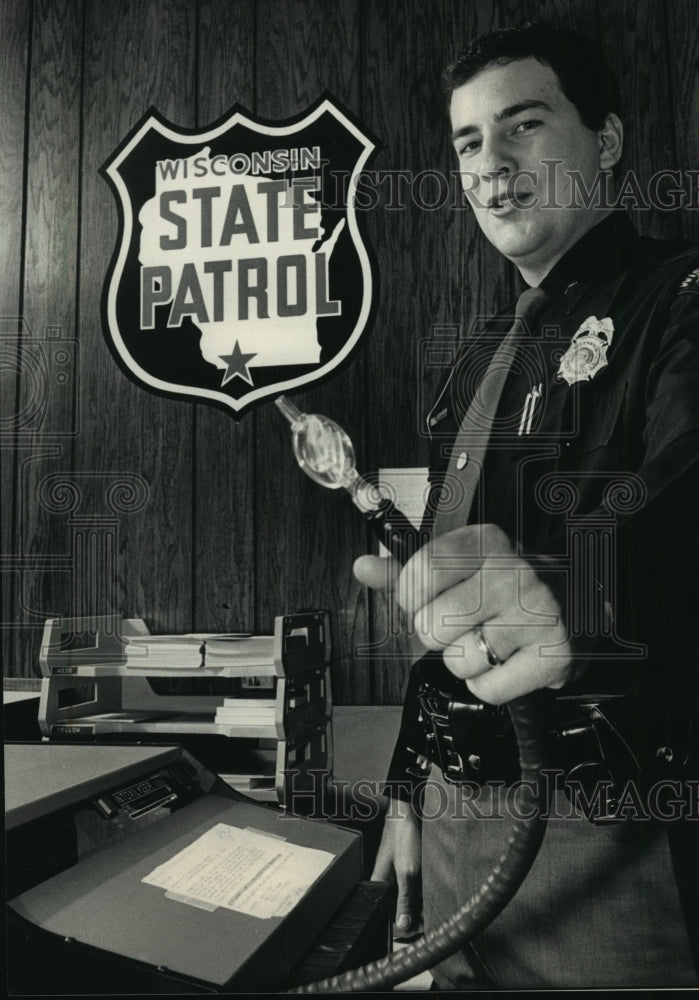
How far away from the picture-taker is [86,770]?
1515 millimetres

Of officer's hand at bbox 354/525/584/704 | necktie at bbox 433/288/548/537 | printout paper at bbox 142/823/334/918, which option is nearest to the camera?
printout paper at bbox 142/823/334/918

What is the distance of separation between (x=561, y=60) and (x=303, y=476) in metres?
1.04

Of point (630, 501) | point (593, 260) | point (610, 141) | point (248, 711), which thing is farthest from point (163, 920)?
point (610, 141)

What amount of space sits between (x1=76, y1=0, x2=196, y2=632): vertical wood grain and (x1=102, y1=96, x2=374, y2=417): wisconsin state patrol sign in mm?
38

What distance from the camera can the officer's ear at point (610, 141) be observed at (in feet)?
5.74

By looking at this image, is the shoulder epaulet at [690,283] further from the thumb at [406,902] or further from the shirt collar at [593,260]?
the thumb at [406,902]

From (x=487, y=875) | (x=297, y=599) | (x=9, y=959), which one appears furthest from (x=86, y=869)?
(x=487, y=875)

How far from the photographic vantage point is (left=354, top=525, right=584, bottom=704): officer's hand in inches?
64.0

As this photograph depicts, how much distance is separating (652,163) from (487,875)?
1.51 metres

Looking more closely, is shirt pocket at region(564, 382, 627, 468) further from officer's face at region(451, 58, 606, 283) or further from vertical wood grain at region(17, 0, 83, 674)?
vertical wood grain at region(17, 0, 83, 674)

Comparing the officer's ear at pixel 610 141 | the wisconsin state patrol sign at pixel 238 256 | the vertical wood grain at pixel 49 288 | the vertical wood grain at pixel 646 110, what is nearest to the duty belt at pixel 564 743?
the wisconsin state patrol sign at pixel 238 256

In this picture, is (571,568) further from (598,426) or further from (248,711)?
(248,711)

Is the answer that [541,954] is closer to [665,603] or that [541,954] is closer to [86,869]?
[665,603]

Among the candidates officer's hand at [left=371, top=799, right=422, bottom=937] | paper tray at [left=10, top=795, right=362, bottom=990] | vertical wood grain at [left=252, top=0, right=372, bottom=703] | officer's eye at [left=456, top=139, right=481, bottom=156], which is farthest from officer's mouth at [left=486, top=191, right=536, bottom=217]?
paper tray at [left=10, top=795, right=362, bottom=990]
